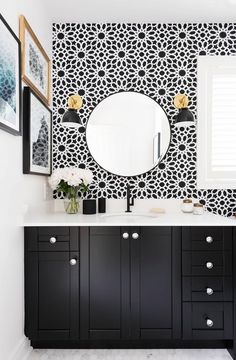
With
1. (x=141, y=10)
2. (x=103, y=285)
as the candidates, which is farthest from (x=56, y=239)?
(x=141, y=10)

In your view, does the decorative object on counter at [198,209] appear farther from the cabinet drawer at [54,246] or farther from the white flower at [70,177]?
the cabinet drawer at [54,246]

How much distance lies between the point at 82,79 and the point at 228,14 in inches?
54.6

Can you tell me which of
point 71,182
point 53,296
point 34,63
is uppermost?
point 34,63

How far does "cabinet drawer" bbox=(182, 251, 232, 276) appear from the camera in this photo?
1.92 m

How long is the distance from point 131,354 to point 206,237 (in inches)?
37.5

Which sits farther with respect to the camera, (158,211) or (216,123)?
(216,123)

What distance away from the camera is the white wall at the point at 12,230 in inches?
62.5

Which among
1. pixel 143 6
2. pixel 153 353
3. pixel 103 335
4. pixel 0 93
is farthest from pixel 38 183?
pixel 143 6

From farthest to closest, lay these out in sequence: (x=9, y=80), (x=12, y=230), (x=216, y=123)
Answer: (x=216, y=123), (x=12, y=230), (x=9, y=80)

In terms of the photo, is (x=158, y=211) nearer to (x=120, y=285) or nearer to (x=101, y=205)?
(x=101, y=205)

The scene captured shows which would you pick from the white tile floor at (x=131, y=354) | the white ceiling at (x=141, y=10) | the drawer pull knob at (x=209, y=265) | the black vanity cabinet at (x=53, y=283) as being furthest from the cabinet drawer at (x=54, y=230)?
the white ceiling at (x=141, y=10)

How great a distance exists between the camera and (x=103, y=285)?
6.26 ft

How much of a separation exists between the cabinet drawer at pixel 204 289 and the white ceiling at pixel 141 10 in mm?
2130

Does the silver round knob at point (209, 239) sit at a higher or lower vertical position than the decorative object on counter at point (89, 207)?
lower
